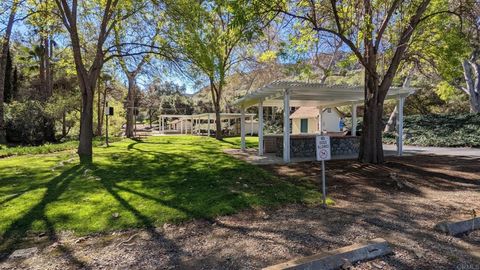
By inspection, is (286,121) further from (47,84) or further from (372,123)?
(47,84)

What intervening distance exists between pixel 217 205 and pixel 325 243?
2313 millimetres

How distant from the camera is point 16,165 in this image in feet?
33.7

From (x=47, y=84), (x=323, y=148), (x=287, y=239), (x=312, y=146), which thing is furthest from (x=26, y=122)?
(x=287, y=239)

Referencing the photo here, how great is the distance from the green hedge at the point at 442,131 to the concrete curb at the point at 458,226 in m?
15.4

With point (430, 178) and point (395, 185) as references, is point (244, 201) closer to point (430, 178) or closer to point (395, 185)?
point (395, 185)

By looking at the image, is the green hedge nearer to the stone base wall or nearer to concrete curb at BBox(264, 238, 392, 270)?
the stone base wall

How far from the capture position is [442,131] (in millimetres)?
19359

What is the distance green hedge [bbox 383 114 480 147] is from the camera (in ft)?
58.2

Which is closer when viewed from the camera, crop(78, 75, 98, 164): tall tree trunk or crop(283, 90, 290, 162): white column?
crop(283, 90, 290, 162): white column

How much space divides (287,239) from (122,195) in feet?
12.5

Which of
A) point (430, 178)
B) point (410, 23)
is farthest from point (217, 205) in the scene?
point (410, 23)

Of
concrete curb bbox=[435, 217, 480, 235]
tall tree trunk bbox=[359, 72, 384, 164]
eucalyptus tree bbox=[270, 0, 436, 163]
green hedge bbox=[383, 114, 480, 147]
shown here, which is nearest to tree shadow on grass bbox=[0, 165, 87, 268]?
concrete curb bbox=[435, 217, 480, 235]

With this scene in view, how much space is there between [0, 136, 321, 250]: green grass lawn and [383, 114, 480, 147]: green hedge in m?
13.9

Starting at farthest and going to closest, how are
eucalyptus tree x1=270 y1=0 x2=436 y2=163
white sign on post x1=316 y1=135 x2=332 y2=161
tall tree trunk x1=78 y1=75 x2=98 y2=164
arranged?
tall tree trunk x1=78 y1=75 x2=98 y2=164 → eucalyptus tree x1=270 y1=0 x2=436 y2=163 → white sign on post x1=316 y1=135 x2=332 y2=161
